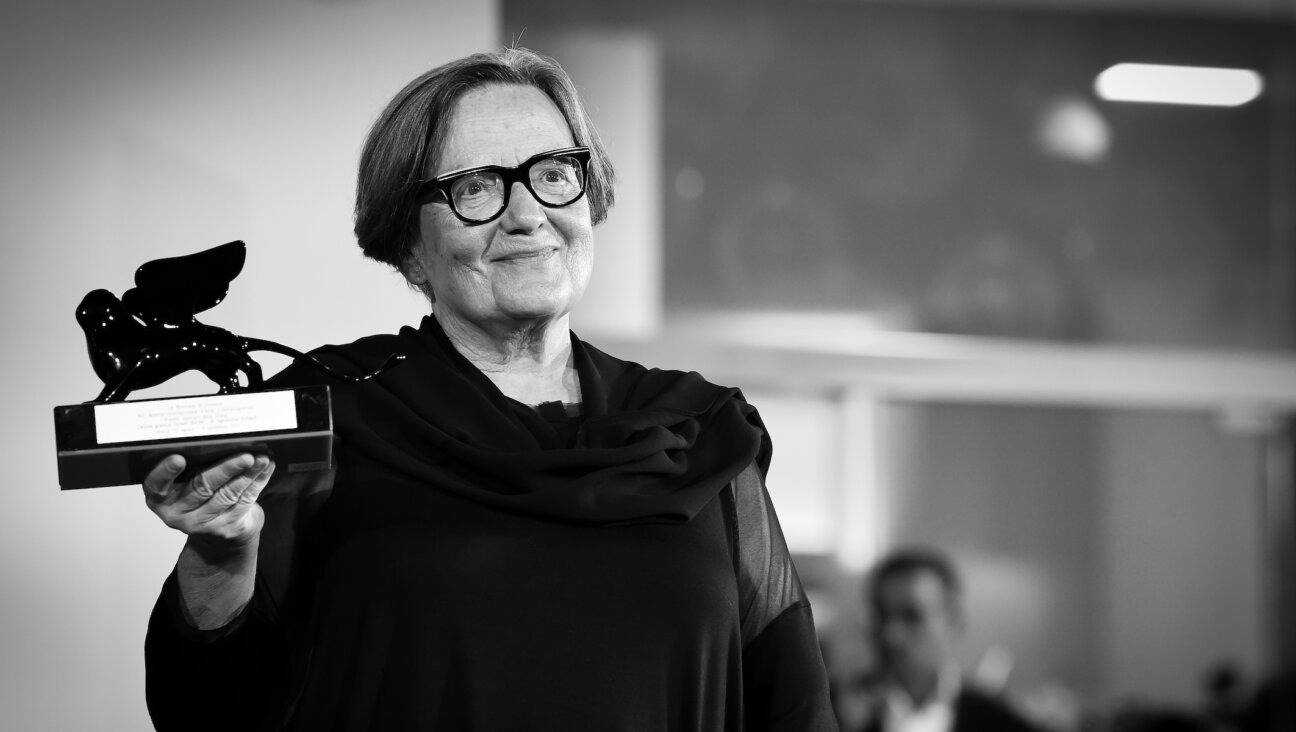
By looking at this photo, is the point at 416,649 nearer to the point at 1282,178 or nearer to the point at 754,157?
the point at 754,157

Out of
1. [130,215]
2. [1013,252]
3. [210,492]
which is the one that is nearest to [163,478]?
[210,492]

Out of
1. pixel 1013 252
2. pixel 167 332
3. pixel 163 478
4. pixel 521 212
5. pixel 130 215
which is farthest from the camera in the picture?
pixel 1013 252

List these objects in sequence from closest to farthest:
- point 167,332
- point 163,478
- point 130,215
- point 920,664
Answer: point 163,478 < point 167,332 < point 130,215 < point 920,664

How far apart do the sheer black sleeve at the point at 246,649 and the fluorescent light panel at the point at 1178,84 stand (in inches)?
140

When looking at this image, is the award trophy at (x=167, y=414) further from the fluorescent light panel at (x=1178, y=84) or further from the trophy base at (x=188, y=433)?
the fluorescent light panel at (x=1178, y=84)

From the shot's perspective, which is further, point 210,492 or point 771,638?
point 771,638

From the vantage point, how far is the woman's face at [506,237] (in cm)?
132

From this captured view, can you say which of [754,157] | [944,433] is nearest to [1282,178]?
[944,433]

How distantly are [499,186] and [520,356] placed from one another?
0.55ft

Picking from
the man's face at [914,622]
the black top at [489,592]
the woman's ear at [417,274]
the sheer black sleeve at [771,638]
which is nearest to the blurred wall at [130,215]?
the woman's ear at [417,274]

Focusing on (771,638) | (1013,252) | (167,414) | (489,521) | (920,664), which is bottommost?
(920,664)

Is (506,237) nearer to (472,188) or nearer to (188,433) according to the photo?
(472,188)

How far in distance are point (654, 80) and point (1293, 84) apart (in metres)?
1.98

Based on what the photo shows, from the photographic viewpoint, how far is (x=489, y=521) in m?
1.25
